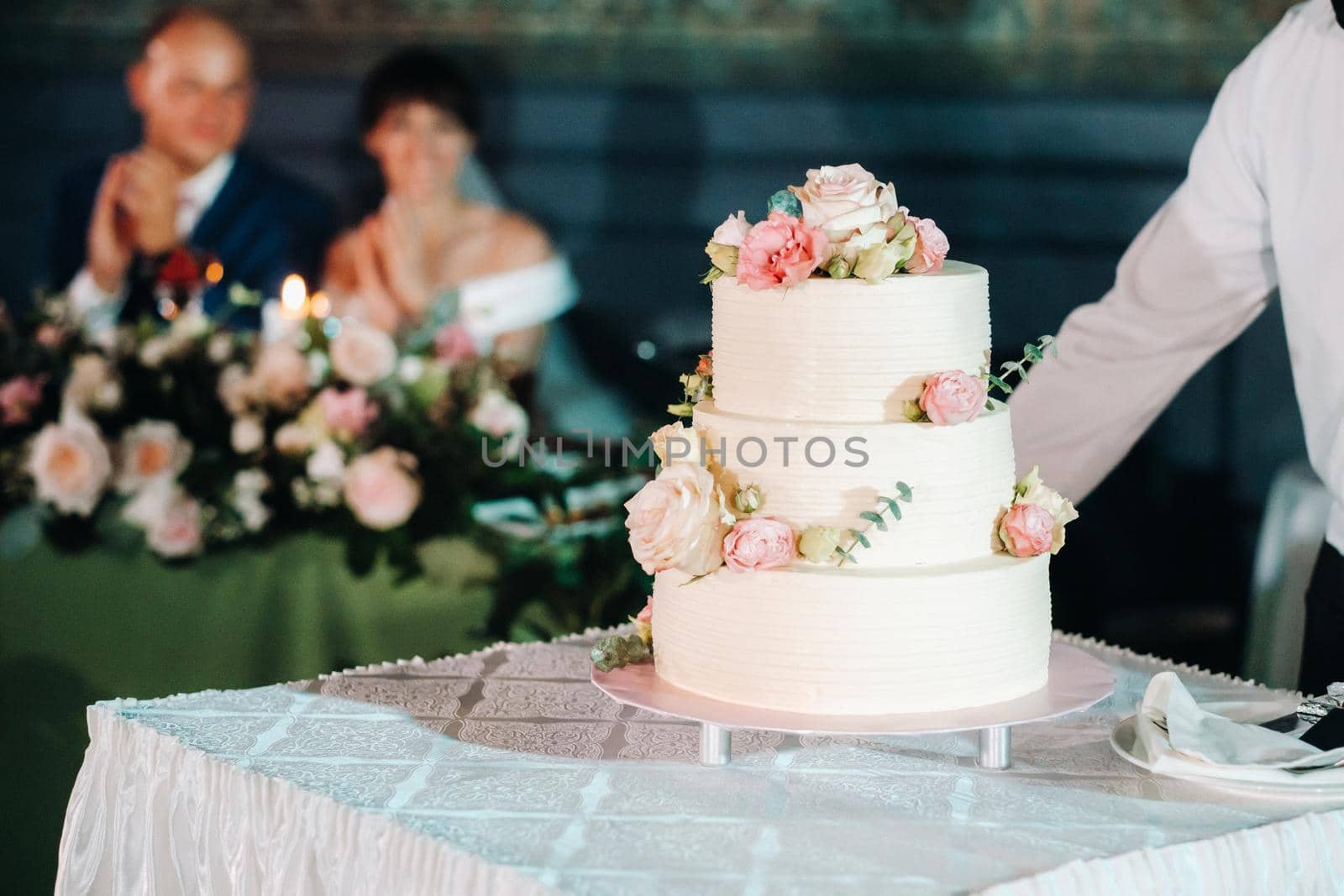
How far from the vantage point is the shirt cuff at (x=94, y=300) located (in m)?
4.59

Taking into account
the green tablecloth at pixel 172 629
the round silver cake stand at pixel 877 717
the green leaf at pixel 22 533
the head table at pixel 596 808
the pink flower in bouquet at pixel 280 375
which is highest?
the pink flower in bouquet at pixel 280 375

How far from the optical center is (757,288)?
6.06ft

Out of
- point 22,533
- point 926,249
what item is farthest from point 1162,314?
point 22,533

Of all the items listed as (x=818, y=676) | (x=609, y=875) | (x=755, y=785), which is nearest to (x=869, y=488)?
(x=818, y=676)

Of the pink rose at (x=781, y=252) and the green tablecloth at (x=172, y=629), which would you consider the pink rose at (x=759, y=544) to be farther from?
the green tablecloth at (x=172, y=629)

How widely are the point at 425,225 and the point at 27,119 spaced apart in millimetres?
1274

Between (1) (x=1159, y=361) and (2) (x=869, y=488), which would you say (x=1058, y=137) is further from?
(2) (x=869, y=488)

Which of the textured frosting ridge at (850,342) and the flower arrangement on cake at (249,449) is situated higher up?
the textured frosting ridge at (850,342)

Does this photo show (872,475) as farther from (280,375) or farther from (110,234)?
(110,234)

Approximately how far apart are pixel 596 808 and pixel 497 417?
224cm

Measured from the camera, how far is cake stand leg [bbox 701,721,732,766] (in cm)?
192

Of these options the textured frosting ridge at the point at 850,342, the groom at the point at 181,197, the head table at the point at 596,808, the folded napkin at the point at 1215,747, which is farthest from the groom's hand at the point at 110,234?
the folded napkin at the point at 1215,747

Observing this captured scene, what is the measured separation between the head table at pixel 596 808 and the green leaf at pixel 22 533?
1.55 metres

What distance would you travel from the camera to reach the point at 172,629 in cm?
352
